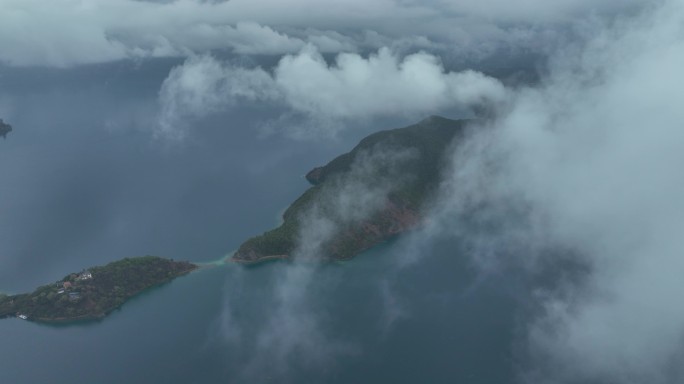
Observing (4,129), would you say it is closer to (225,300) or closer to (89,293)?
(89,293)

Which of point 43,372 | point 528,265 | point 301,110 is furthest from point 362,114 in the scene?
point 43,372

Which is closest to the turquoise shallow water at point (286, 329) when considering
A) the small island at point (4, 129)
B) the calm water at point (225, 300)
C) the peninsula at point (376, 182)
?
the calm water at point (225, 300)

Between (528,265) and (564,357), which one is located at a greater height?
(528,265)

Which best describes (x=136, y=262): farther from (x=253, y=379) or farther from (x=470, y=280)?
(x=470, y=280)

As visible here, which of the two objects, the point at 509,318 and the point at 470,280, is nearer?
the point at 509,318

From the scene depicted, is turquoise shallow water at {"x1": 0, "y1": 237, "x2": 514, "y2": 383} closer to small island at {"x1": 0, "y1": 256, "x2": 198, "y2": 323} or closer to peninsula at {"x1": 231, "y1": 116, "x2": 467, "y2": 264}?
small island at {"x1": 0, "y1": 256, "x2": 198, "y2": 323}
